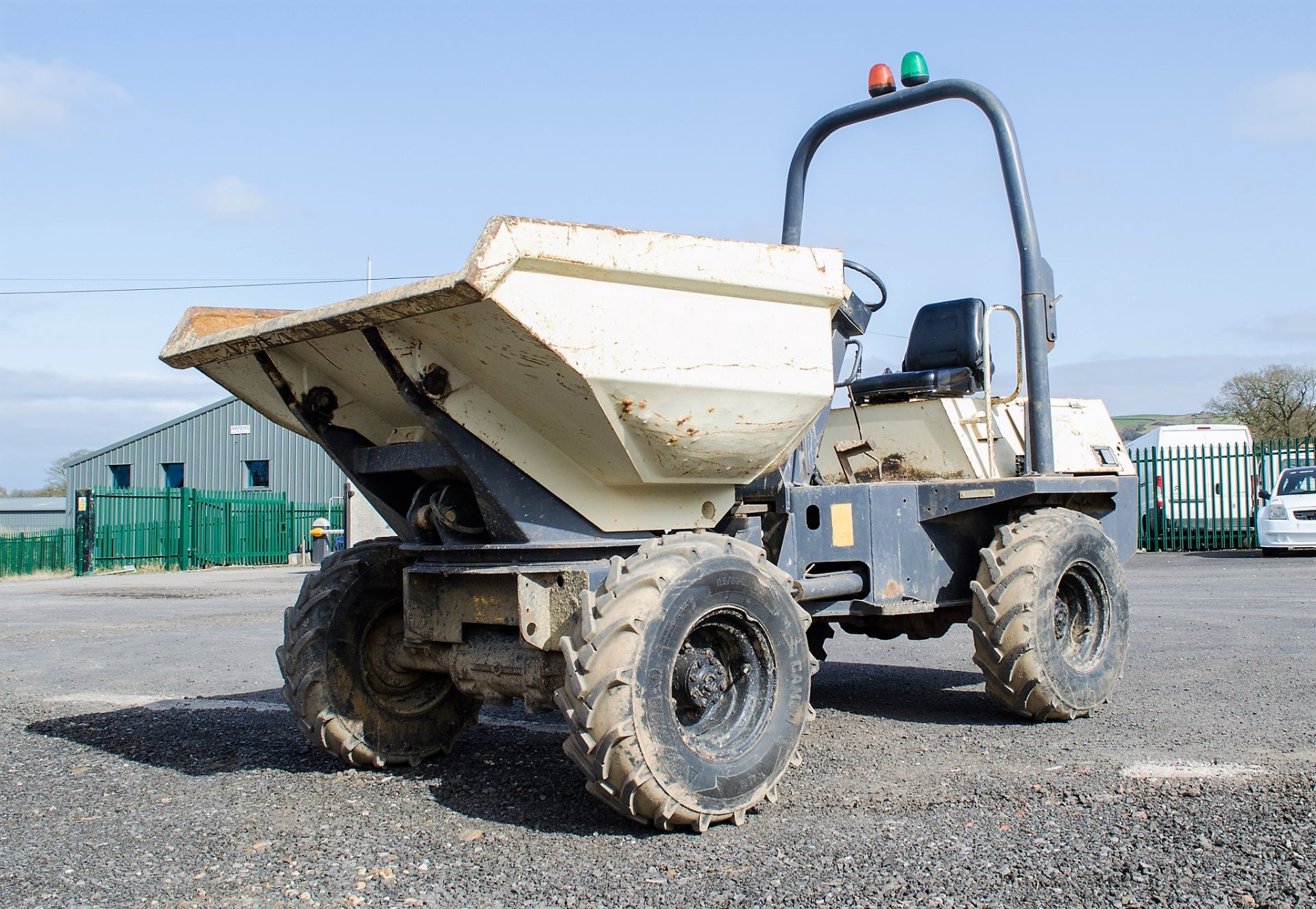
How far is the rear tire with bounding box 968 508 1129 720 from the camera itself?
5570mm

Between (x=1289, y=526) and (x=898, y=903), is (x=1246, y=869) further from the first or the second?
(x=1289, y=526)

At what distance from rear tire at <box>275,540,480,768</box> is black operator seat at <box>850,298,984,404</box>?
9.40ft

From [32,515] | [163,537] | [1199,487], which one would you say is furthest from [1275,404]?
[32,515]

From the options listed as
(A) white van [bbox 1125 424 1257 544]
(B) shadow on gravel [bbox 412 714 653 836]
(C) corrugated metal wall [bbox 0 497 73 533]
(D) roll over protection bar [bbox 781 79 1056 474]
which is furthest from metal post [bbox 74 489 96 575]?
(C) corrugated metal wall [bbox 0 497 73 533]

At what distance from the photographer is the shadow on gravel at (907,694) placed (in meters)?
6.07

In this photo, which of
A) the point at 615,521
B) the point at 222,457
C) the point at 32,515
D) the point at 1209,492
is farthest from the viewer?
the point at 32,515

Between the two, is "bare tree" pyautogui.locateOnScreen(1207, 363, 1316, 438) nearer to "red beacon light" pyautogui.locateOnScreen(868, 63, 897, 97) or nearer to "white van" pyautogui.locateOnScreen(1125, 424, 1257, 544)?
"white van" pyautogui.locateOnScreen(1125, 424, 1257, 544)

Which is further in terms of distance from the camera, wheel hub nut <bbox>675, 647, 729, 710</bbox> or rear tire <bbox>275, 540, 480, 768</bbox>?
rear tire <bbox>275, 540, 480, 768</bbox>

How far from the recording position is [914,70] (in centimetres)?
622

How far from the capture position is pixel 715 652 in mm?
4383

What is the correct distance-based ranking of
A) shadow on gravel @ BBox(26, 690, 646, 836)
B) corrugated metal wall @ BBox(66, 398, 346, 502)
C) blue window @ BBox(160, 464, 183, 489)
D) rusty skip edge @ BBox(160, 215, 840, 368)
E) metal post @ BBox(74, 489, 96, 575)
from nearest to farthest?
rusty skip edge @ BBox(160, 215, 840, 368), shadow on gravel @ BBox(26, 690, 646, 836), metal post @ BBox(74, 489, 96, 575), corrugated metal wall @ BBox(66, 398, 346, 502), blue window @ BBox(160, 464, 183, 489)

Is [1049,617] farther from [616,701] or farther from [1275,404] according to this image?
[1275,404]

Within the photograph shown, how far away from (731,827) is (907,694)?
3067 millimetres

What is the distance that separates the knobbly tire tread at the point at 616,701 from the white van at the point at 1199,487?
64.5 feet
